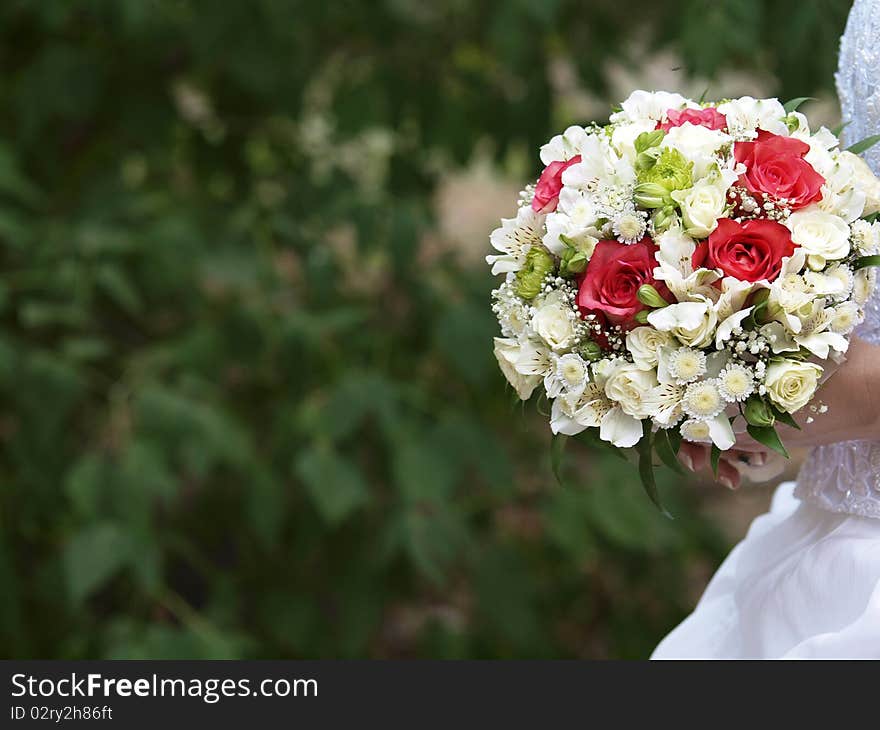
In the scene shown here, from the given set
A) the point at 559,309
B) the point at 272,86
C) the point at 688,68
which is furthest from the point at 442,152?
the point at 559,309

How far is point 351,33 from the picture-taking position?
2.95 meters

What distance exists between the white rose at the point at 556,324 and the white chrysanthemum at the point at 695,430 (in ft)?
0.49

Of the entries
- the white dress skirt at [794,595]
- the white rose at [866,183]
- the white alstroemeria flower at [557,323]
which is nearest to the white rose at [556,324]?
the white alstroemeria flower at [557,323]

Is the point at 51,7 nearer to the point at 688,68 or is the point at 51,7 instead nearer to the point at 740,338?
the point at 688,68

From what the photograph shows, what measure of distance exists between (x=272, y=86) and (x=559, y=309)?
1635mm

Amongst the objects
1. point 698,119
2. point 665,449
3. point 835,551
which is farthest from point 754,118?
point 835,551

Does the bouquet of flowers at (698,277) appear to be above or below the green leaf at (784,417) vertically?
above

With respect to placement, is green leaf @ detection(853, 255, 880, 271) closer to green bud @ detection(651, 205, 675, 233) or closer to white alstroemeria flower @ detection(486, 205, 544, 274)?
green bud @ detection(651, 205, 675, 233)

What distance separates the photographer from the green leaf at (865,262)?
1255mm

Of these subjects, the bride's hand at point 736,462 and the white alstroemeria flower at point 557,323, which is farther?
the bride's hand at point 736,462

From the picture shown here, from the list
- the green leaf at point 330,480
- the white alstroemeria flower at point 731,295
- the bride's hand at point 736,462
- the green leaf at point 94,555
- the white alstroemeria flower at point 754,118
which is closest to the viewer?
the white alstroemeria flower at point 731,295

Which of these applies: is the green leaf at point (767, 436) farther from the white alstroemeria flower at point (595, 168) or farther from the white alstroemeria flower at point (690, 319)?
the white alstroemeria flower at point (595, 168)

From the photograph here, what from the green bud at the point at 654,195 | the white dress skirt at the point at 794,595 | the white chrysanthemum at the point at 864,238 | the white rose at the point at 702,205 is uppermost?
the green bud at the point at 654,195

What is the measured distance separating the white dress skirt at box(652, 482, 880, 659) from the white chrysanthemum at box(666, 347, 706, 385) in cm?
35
